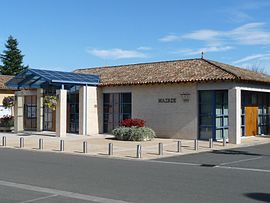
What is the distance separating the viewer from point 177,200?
27.7 feet

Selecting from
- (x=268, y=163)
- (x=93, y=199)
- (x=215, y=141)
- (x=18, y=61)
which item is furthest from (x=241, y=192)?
(x=18, y=61)

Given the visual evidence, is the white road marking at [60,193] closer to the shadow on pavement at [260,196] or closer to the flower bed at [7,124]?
the shadow on pavement at [260,196]

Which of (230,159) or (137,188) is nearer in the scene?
(137,188)

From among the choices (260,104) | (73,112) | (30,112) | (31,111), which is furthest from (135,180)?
(30,112)

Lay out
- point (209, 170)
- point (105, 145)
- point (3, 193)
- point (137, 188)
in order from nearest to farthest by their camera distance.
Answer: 1. point (3, 193)
2. point (137, 188)
3. point (209, 170)
4. point (105, 145)

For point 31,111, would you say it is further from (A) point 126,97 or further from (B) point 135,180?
(B) point 135,180

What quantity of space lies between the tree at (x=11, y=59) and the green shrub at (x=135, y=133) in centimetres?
4955

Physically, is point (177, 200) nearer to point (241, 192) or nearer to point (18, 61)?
point (241, 192)

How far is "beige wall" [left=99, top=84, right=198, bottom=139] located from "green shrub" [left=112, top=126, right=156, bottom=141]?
166cm

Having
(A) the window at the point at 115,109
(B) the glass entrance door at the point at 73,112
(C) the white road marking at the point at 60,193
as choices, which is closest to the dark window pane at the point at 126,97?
(A) the window at the point at 115,109

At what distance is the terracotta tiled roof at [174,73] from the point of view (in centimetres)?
2488

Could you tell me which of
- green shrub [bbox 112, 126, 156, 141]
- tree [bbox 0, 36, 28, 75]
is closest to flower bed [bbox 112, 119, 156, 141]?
green shrub [bbox 112, 126, 156, 141]

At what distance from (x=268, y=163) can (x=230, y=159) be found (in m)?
1.63

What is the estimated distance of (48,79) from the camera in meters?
26.6
